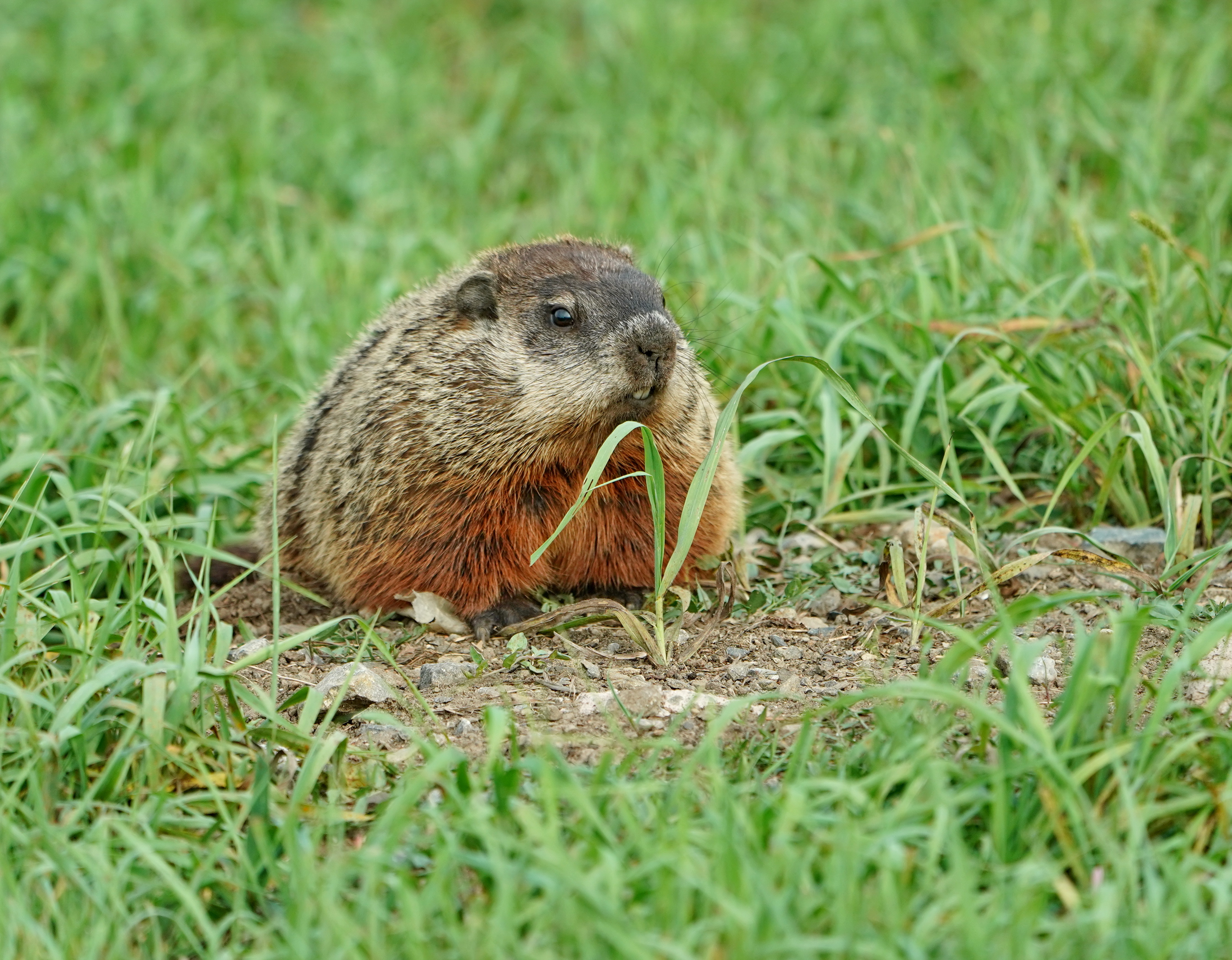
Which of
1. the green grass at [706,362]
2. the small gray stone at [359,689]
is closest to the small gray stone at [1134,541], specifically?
the green grass at [706,362]

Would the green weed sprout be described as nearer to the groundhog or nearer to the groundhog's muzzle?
the groundhog's muzzle

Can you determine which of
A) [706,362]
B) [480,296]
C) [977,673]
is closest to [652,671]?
[977,673]

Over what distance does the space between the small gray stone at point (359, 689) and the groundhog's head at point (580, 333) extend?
93cm

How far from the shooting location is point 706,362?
5629 mm

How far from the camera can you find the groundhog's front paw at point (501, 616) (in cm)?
425

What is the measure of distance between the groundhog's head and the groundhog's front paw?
1.91 ft

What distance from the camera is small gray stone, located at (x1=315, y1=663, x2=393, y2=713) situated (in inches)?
143

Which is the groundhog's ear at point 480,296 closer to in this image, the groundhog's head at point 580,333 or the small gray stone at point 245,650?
the groundhog's head at point 580,333

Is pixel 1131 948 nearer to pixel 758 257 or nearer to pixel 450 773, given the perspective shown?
pixel 450 773

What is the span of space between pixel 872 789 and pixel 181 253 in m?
4.90

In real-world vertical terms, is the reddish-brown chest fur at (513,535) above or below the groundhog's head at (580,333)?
below

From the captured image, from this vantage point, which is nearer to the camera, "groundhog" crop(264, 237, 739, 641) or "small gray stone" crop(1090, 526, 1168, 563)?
"groundhog" crop(264, 237, 739, 641)

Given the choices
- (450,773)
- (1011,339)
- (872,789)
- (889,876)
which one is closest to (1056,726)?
(872,789)

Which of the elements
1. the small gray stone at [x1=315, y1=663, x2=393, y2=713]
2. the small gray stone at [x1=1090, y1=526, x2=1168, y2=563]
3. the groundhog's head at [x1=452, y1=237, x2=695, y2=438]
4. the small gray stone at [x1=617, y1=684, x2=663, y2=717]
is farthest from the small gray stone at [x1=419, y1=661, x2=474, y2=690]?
the small gray stone at [x1=1090, y1=526, x2=1168, y2=563]
